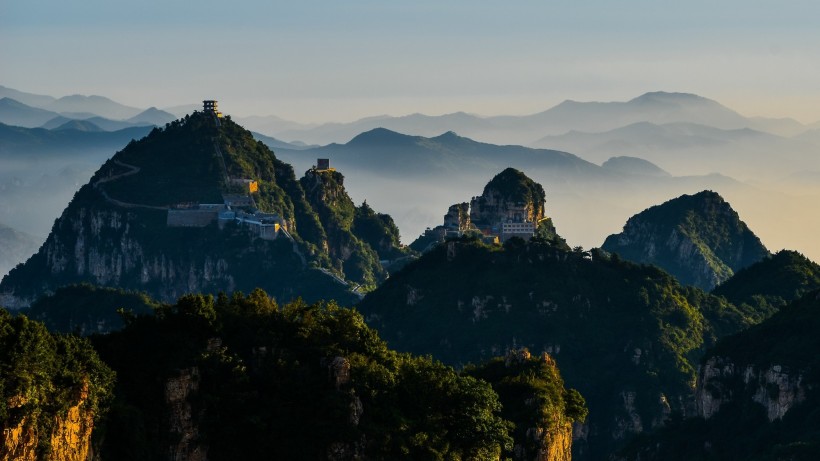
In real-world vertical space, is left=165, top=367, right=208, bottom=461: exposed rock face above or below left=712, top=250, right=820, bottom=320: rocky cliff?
below

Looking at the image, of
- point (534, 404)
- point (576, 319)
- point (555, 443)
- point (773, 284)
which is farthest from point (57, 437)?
point (773, 284)

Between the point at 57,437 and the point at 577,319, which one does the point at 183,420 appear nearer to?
the point at 57,437

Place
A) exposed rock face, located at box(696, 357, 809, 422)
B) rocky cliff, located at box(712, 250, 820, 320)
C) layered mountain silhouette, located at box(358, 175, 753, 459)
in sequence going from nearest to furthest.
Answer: exposed rock face, located at box(696, 357, 809, 422) → layered mountain silhouette, located at box(358, 175, 753, 459) → rocky cliff, located at box(712, 250, 820, 320)

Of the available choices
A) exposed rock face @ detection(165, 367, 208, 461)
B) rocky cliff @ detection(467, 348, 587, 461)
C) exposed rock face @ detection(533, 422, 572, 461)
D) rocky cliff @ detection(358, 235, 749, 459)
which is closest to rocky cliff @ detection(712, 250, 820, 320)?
rocky cliff @ detection(358, 235, 749, 459)

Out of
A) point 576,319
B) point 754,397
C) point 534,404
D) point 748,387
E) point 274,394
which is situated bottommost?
point 274,394

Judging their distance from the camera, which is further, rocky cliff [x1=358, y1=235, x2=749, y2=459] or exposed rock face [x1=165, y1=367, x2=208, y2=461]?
rocky cliff [x1=358, y1=235, x2=749, y2=459]

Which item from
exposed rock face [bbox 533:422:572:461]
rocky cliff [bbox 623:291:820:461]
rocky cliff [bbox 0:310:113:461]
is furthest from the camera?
rocky cliff [bbox 623:291:820:461]

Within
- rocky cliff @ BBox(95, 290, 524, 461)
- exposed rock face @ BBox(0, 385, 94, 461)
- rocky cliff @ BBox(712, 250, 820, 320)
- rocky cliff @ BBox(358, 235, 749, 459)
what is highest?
rocky cliff @ BBox(712, 250, 820, 320)

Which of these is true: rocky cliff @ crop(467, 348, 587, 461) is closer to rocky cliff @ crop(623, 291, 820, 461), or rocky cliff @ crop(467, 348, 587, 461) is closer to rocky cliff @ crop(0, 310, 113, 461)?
rocky cliff @ crop(623, 291, 820, 461)

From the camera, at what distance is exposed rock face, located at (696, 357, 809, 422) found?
107 m

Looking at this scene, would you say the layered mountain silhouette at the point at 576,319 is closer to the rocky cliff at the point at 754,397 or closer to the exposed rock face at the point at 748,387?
the rocky cliff at the point at 754,397

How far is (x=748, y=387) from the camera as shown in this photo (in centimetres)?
11069

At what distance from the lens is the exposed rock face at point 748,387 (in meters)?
107

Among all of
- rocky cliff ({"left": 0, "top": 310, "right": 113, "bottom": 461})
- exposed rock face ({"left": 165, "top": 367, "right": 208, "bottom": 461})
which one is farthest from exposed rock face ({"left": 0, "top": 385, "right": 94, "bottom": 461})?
exposed rock face ({"left": 165, "top": 367, "right": 208, "bottom": 461})
